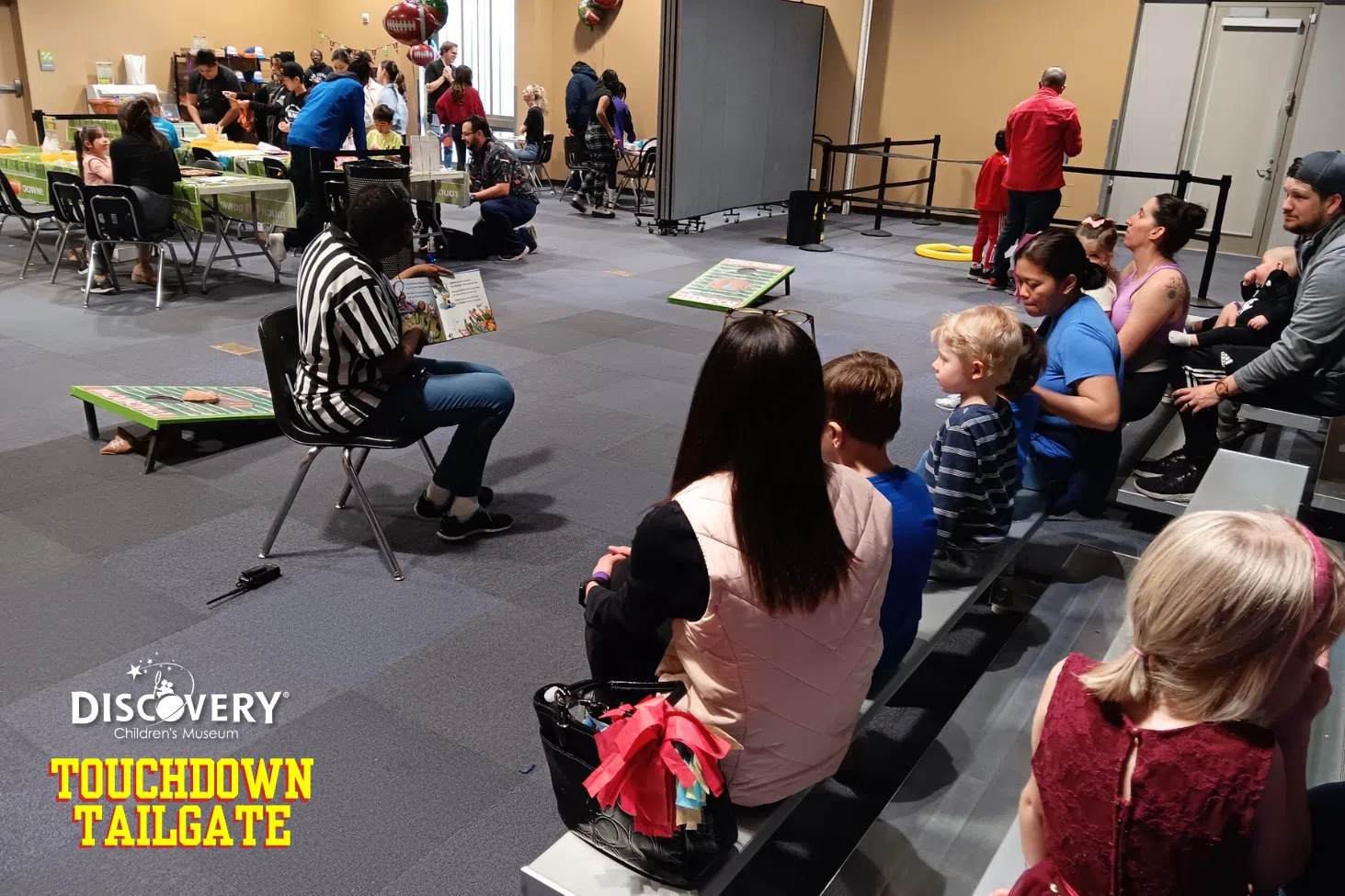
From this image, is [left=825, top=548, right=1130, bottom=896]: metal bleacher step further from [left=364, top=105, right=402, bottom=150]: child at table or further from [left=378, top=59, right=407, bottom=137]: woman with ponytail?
[left=378, top=59, right=407, bottom=137]: woman with ponytail

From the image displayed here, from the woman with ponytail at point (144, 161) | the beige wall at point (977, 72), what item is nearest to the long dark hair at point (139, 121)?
the woman with ponytail at point (144, 161)

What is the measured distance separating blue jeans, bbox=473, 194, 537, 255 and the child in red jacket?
3.83m

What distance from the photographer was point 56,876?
2.01 m

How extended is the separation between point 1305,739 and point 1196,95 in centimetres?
1059

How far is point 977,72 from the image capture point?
1129cm

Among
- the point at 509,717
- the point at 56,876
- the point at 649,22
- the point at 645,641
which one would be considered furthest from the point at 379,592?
the point at 649,22

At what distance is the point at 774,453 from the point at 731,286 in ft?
17.5

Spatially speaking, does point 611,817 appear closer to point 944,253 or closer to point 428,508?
point 428,508

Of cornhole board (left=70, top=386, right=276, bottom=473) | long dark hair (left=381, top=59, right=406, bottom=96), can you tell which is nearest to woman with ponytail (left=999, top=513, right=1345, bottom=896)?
cornhole board (left=70, top=386, right=276, bottom=473)

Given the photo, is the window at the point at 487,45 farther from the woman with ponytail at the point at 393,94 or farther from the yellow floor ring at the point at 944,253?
the yellow floor ring at the point at 944,253

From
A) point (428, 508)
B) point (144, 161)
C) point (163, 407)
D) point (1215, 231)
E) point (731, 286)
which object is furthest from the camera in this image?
point (1215, 231)

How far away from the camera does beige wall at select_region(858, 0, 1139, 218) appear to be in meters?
10.5

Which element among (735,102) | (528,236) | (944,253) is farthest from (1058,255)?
(735,102)

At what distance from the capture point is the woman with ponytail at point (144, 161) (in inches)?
258
